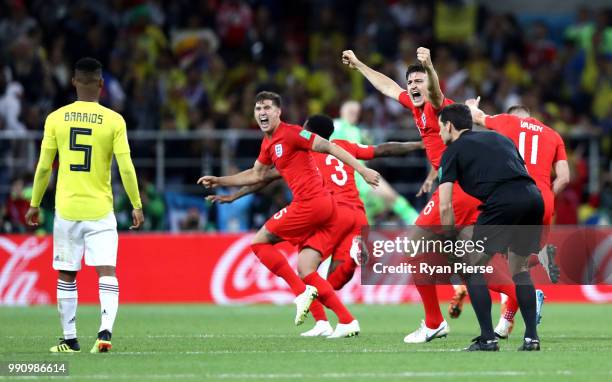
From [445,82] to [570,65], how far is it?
2890mm

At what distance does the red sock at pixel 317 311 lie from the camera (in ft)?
43.8

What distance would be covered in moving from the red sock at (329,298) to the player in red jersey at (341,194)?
446 mm

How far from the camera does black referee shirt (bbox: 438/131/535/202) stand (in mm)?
10594

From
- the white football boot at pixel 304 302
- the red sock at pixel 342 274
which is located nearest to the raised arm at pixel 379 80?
the red sock at pixel 342 274

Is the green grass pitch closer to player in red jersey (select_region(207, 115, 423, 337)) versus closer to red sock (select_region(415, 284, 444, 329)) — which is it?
red sock (select_region(415, 284, 444, 329))

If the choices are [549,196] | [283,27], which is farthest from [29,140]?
[549,196]

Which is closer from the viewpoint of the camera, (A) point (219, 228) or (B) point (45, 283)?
(B) point (45, 283)

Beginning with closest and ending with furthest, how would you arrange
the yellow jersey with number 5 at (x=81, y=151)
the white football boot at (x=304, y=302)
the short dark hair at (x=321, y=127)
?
the yellow jersey with number 5 at (x=81, y=151), the white football boot at (x=304, y=302), the short dark hair at (x=321, y=127)

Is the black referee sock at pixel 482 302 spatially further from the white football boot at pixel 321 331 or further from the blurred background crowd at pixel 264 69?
the blurred background crowd at pixel 264 69

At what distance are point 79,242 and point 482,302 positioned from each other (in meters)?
3.59

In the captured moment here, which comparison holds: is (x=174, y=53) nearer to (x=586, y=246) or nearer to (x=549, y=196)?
(x=586, y=246)

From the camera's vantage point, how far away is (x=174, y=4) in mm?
25375

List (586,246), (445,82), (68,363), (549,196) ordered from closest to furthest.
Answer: (68,363), (549,196), (586,246), (445,82)

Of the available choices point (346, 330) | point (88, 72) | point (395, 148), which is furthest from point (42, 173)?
point (395, 148)
